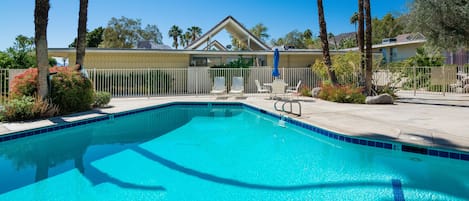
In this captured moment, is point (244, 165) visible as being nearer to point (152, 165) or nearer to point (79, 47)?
point (152, 165)

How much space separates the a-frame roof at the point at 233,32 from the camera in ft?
59.0

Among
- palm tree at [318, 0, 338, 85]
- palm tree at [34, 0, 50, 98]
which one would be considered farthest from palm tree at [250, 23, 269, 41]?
palm tree at [34, 0, 50, 98]

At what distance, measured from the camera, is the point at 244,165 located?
470 cm

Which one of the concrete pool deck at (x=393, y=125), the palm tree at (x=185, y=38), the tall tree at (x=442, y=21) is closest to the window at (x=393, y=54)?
the tall tree at (x=442, y=21)

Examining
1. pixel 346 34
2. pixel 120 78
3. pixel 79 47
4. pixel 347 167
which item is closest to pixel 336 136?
pixel 347 167

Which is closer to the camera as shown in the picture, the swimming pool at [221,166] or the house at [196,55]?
the swimming pool at [221,166]

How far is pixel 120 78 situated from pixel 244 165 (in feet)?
42.6

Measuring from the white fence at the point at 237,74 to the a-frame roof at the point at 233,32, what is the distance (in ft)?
7.18

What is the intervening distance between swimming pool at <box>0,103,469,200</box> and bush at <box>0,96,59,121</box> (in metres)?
1.06

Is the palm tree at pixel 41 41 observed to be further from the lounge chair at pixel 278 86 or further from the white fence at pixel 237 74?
the lounge chair at pixel 278 86

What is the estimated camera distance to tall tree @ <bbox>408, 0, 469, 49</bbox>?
11156 millimetres

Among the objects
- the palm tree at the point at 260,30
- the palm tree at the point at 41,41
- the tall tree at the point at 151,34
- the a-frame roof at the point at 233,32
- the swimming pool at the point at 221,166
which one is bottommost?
the swimming pool at the point at 221,166

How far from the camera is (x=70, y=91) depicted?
8.52 meters

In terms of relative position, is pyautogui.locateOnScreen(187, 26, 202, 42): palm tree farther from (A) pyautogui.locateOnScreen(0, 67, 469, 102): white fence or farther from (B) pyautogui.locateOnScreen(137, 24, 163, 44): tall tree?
(A) pyautogui.locateOnScreen(0, 67, 469, 102): white fence
